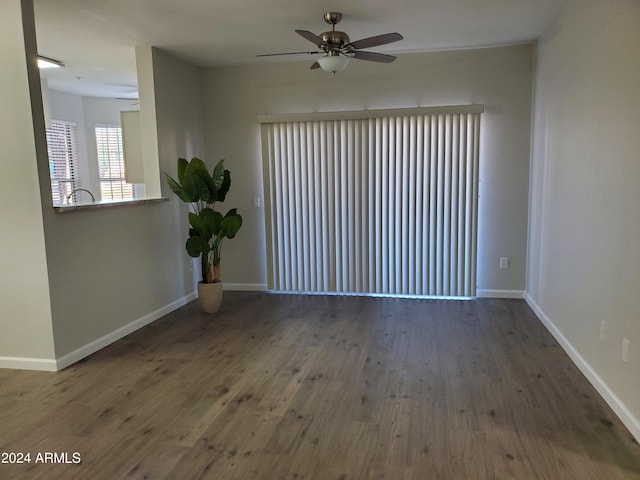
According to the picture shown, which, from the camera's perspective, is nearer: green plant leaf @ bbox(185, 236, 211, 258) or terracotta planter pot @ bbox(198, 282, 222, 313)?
green plant leaf @ bbox(185, 236, 211, 258)

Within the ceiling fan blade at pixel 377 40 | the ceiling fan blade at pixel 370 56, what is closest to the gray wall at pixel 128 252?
the ceiling fan blade at pixel 370 56

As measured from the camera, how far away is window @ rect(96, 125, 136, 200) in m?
7.53


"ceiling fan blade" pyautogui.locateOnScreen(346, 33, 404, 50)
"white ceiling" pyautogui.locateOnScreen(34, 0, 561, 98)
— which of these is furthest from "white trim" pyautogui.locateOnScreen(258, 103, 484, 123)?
"ceiling fan blade" pyautogui.locateOnScreen(346, 33, 404, 50)

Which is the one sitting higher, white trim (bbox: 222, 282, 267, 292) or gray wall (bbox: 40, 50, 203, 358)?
gray wall (bbox: 40, 50, 203, 358)

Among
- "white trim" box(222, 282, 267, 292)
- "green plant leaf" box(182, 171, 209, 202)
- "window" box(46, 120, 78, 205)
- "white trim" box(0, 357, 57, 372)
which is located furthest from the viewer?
"window" box(46, 120, 78, 205)

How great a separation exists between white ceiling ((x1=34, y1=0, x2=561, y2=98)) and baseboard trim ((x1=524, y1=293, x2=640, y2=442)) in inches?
101

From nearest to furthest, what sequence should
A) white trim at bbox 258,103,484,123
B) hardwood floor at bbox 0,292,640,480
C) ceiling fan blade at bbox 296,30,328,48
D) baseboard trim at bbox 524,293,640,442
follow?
hardwood floor at bbox 0,292,640,480 → baseboard trim at bbox 524,293,640,442 → ceiling fan blade at bbox 296,30,328,48 → white trim at bbox 258,103,484,123

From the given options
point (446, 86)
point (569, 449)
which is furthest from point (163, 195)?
point (569, 449)

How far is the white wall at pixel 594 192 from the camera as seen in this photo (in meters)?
2.49

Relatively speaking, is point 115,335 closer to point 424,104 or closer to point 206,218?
point 206,218

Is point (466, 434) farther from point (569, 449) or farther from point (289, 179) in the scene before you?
point (289, 179)

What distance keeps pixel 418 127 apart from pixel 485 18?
4.30ft

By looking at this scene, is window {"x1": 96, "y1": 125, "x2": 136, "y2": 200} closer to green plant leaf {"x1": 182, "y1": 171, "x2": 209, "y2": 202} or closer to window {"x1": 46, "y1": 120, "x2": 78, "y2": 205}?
window {"x1": 46, "y1": 120, "x2": 78, "y2": 205}

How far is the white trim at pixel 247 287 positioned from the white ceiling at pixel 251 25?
2585 mm
